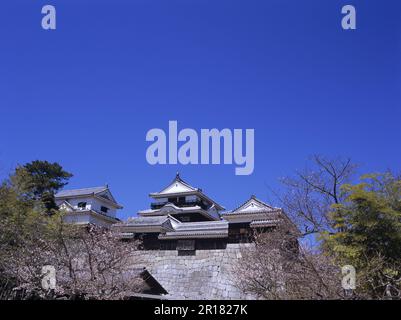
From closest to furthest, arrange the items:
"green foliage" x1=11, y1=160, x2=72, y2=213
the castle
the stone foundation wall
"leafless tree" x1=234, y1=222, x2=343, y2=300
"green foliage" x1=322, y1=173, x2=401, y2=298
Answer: "leafless tree" x1=234, y1=222, x2=343, y2=300 → "green foliage" x1=322, y1=173, x2=401, y2=298 → the stone foundation wall → the castle → "green foliage" x1=11, y1=160, x2=72, y2=213

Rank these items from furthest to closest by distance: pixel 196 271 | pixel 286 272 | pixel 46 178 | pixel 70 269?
pixel 46 178, pixel 196 271, pixel 286 272, pixel 70 269

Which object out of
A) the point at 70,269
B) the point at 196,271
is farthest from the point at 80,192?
the point at 70,269

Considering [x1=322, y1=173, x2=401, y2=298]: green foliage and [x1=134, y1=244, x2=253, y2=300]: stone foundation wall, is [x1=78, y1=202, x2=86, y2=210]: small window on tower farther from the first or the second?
[x1=322, y1=173, x2=401, y2=298]: green foliage

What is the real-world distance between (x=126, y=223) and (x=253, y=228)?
25.8ft

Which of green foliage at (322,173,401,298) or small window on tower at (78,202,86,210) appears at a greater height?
small window on tower at (78,202,86,210)

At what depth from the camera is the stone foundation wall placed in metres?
19.2

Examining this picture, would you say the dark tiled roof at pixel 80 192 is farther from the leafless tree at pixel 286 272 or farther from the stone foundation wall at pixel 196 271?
the leafless tree at pixel 286 272

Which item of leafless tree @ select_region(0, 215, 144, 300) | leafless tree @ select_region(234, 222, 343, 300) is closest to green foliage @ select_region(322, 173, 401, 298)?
leafless tree @ select_region(234, 222, 343, 300)

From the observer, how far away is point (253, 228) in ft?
69.1

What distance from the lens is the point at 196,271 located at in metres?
21.1

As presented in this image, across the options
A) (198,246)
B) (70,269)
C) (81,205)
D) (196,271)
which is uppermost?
(81,205)

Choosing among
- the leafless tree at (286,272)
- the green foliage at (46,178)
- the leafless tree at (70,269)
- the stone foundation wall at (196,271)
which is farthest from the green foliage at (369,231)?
the green foliage at (46,178)

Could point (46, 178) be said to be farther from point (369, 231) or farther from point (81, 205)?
point (369, 231)
